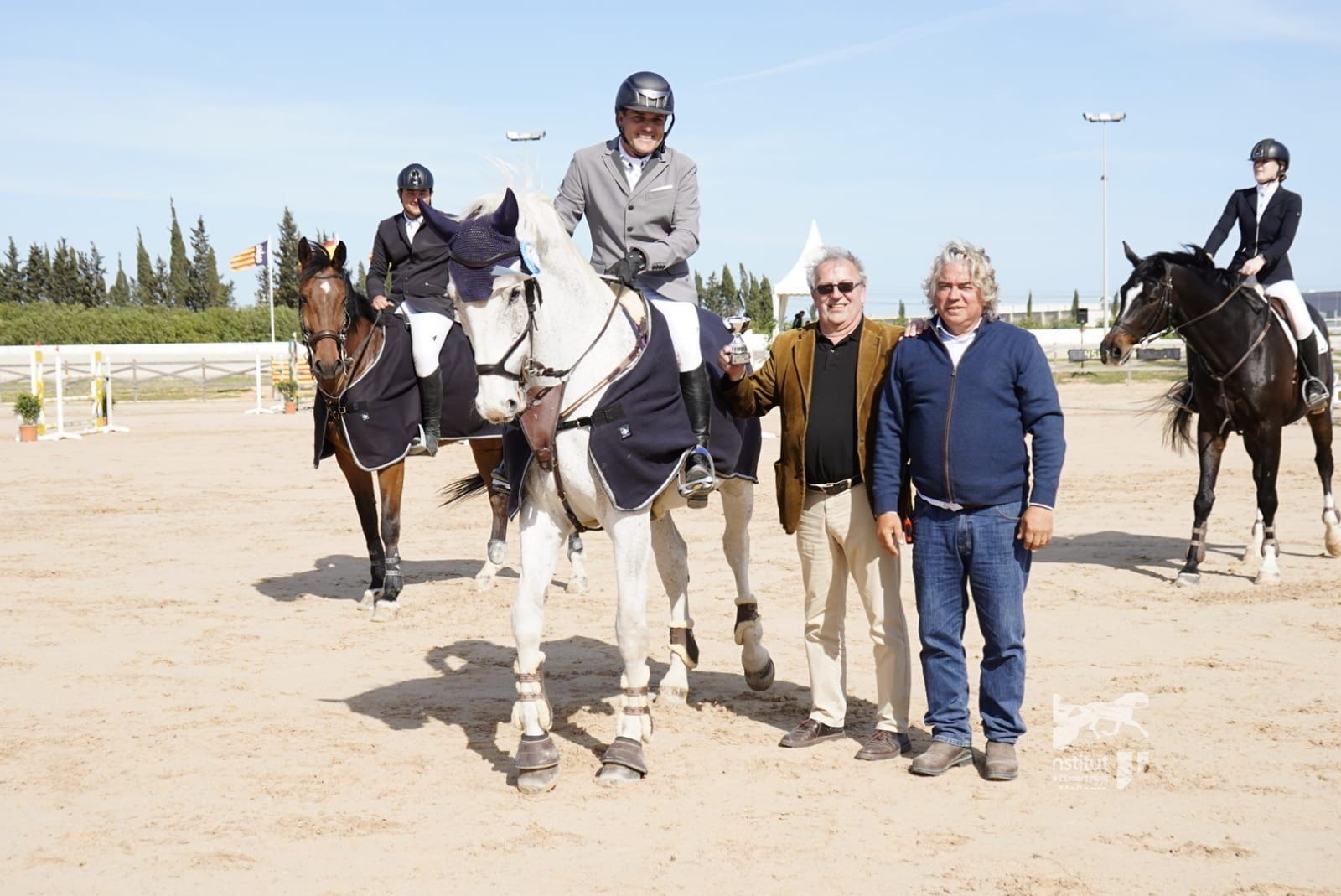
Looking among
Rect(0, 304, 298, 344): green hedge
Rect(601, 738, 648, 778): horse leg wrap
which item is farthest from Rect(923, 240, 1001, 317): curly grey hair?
Rect(0, 304, 298, 344): green hedge

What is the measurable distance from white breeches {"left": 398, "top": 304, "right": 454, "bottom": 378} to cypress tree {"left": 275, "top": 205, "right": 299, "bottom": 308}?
64.9 m

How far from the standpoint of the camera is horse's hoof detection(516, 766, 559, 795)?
528 cm

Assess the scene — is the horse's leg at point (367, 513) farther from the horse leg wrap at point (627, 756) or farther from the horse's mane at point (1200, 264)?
the horse's mane at point (1200, 264)

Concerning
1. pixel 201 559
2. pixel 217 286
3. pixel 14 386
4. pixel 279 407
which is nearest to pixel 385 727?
pixel 201 559

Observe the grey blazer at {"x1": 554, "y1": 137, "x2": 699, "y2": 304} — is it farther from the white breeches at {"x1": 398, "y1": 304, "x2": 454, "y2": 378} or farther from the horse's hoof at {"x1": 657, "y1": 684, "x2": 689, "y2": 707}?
the white breeches at {"x1": 398, "y1": 304, "x2": 454, "y2": 378}

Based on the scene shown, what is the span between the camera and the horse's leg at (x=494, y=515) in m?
9.98

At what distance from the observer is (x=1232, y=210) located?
10.5m

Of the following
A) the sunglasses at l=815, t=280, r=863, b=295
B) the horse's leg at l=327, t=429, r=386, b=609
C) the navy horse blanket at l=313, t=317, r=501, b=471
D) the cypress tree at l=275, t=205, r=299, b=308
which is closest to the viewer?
the sunglasses at l=815, t=280, r=863, b=295

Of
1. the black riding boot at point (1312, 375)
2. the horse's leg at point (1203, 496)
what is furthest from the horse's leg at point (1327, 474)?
the horse's leg at point (1203, 496)

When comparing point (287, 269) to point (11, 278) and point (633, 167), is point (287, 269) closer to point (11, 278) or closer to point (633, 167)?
point (11, 278)

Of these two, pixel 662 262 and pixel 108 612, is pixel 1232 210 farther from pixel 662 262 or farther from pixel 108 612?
pixel 108 612

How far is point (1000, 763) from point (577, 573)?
5100 mm

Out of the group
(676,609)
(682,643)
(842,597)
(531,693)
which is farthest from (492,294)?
(682,643)

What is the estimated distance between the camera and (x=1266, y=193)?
10320 millimetres
